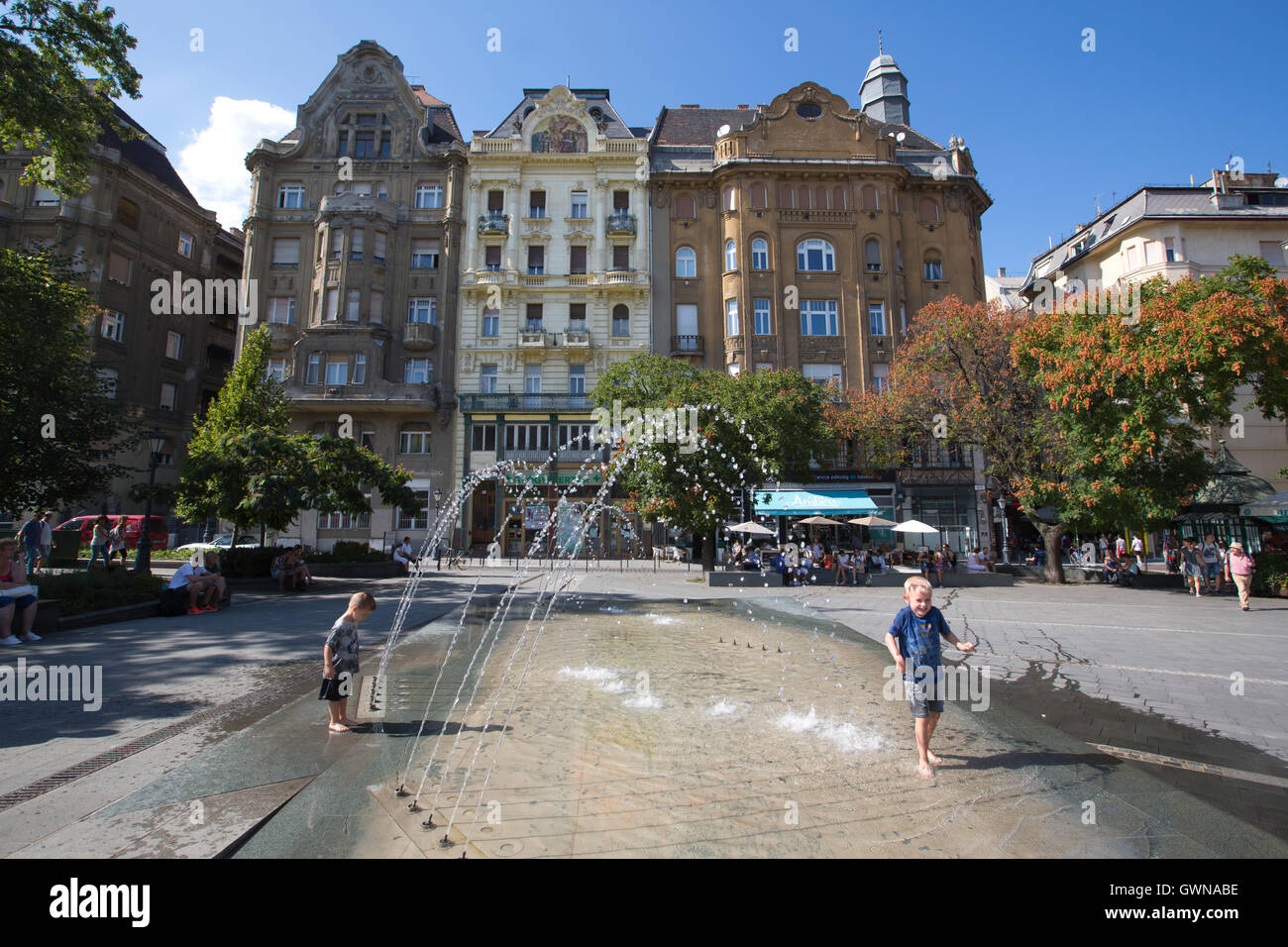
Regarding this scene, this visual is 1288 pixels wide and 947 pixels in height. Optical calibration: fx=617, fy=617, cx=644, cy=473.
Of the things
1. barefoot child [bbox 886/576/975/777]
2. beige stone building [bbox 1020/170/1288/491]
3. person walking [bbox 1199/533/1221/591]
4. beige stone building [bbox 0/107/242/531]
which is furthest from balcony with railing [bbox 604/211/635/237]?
barefoot child [bbox 886/576/975/777]

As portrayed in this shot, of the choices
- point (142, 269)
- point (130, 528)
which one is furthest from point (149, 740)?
point (142, 269)

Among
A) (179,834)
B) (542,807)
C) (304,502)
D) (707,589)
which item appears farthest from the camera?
(707,589)

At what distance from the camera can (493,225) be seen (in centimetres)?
3662

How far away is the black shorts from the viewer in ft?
17.6

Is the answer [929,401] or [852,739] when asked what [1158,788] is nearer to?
[852,739]

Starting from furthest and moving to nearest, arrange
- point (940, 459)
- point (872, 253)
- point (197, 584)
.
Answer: point (872, 253) < point (940, 459) < point (197, 584)

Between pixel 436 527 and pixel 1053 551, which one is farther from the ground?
pixel 436 527

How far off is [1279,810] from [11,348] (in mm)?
20861

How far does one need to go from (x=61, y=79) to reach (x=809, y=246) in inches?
1263

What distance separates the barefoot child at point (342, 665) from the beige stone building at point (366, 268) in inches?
1147

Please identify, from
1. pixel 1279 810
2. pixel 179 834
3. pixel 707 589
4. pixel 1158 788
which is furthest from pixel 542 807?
pixel 707 589

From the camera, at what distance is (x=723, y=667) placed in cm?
817

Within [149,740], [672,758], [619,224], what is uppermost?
[619,224]

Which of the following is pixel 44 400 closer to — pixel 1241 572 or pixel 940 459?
pixel 1241 572
